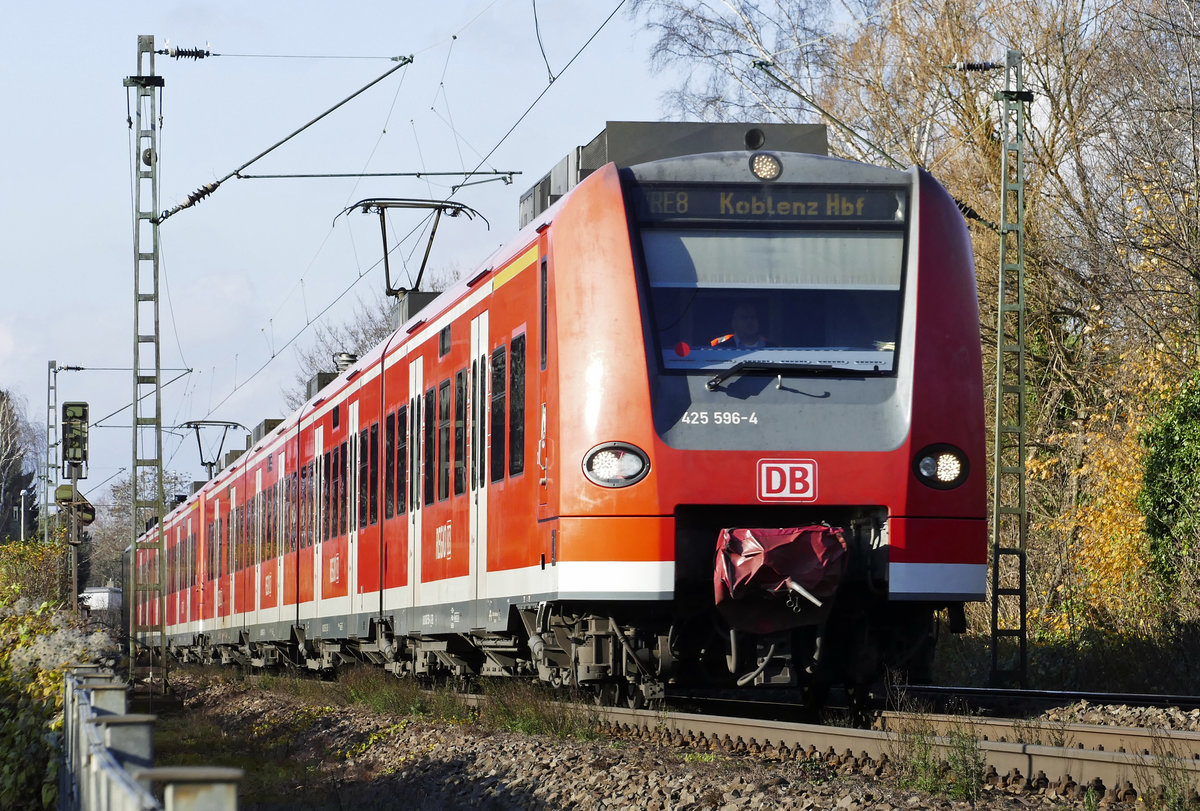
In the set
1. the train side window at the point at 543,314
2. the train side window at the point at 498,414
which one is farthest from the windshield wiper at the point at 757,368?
the train side window at the point at 498,414

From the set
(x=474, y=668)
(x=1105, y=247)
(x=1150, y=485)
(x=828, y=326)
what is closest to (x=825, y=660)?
(x=828, y=326)

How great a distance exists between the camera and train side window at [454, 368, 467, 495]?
468 inches

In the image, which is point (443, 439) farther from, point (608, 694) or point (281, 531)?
point (281, 531)

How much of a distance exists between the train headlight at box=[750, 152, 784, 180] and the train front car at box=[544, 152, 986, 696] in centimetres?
1

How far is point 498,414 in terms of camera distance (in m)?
10.9

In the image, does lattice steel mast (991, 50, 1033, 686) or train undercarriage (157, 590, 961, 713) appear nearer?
train undercarriage (157, 590, 961, 713)

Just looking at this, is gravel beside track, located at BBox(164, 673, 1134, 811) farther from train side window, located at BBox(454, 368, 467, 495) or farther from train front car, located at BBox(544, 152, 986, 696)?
train side window, located at BBox(454, 368, 467, 495)

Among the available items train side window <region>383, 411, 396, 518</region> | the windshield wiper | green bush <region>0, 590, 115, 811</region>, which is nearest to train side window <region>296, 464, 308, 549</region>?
train side window <region>383, 411, 396, 518</region>

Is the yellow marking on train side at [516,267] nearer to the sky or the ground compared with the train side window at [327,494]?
nearer to the sky

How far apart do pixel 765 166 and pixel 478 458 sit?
3.19 meters

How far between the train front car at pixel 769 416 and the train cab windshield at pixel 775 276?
0.01 metres

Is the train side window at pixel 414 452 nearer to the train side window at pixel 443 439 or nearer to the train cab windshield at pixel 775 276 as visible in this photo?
the train side window at pixel 443 439

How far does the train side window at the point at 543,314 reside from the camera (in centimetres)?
977

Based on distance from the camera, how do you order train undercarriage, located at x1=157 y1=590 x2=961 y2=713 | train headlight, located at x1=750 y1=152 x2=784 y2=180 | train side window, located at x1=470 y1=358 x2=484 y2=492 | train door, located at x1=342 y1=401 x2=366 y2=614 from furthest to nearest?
train door, located at x1=342 y1=401 x2=366 y2=614 < train side window, located at x1=470 y1=358 x2=484 y2=492 < train headlight, located at x1=750 y1=152 x2=784 y2=180 < train undercarriage, located at x1=157 y1=590 x2=961 y2=713
